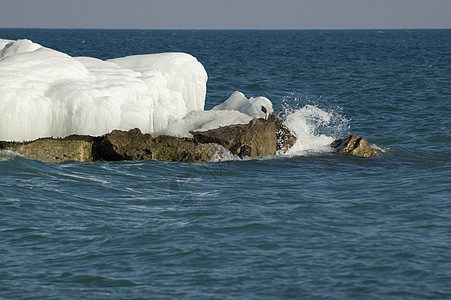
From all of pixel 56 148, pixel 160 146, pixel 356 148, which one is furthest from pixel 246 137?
pixel 56 148

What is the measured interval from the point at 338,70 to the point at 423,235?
3191 centimetres

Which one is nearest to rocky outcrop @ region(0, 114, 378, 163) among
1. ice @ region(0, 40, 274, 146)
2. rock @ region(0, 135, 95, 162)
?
rock @ region(0, 135, 95, 162)

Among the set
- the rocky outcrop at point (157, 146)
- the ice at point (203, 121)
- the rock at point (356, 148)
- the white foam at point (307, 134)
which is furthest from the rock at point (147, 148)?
the rock at point (356, 148)

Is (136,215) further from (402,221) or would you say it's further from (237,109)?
(237,109)

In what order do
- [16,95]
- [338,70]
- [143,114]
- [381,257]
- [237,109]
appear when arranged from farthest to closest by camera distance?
[338,70] < [237,109] < [143,114] < [16,95] < [381,257]

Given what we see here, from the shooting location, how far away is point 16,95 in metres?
14.2

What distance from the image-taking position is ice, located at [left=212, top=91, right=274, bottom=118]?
17.4 m

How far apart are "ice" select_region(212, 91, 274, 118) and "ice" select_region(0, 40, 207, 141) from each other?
4.57ft

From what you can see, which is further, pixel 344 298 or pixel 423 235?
pixel 423 235

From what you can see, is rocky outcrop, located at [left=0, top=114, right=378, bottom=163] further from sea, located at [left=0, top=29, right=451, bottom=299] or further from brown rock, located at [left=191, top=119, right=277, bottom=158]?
sea, located at [left=0, top=29, right=451, bottom=299]

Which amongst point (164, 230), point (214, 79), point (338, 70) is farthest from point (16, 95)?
point (338, 70)

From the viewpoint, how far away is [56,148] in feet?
47.9

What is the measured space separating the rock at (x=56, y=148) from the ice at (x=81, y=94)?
161mm

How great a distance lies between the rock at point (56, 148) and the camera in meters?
14.5
